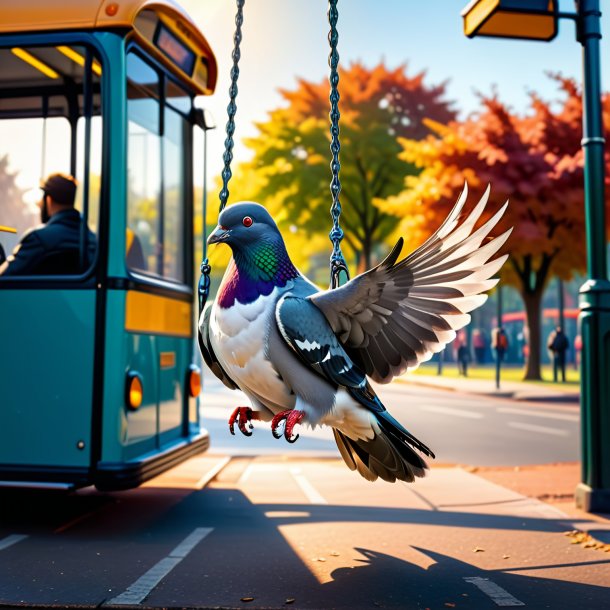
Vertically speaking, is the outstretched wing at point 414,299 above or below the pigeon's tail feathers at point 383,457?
above

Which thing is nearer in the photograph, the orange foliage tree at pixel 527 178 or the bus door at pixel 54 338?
the bus door at pixel 54 338

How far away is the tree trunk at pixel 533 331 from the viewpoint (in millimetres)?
27562

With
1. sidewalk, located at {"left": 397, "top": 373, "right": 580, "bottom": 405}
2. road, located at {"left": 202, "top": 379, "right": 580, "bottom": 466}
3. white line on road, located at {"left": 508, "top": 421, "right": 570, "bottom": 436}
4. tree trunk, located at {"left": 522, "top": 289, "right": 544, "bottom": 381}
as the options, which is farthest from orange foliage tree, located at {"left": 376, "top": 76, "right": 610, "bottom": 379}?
white line on road, located at {"left": 508, "top": 421, "right": 570, "bottom": 436}

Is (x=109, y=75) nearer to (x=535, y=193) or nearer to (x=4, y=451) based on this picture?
(x=4, y=451)

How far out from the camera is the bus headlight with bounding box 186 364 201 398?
7473mm

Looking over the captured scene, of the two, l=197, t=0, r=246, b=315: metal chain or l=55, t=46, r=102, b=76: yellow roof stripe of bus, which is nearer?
l=197, t=0, r=246, b=315: metal chain

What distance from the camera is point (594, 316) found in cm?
717

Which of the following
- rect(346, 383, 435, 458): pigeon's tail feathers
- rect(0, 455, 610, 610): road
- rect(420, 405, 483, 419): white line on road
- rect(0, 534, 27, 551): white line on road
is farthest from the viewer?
rect(420, 405, 483, 419): white line on road

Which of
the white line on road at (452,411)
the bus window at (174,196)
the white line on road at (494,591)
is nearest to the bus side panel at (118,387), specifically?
the bus window at (174,196)

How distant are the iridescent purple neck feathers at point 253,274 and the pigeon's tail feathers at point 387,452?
1.68 feet

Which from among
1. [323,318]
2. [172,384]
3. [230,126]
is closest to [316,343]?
[323,318]

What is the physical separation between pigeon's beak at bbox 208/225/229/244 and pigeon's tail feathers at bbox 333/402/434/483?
2.24 ft

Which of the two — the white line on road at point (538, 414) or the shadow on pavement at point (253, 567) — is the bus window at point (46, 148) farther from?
the white line on road at point (538, 414)

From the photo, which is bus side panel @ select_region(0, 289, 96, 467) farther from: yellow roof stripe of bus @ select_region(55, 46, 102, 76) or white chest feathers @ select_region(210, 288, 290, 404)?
white chest feathers @ select_region(210, 288, 290, 404)
